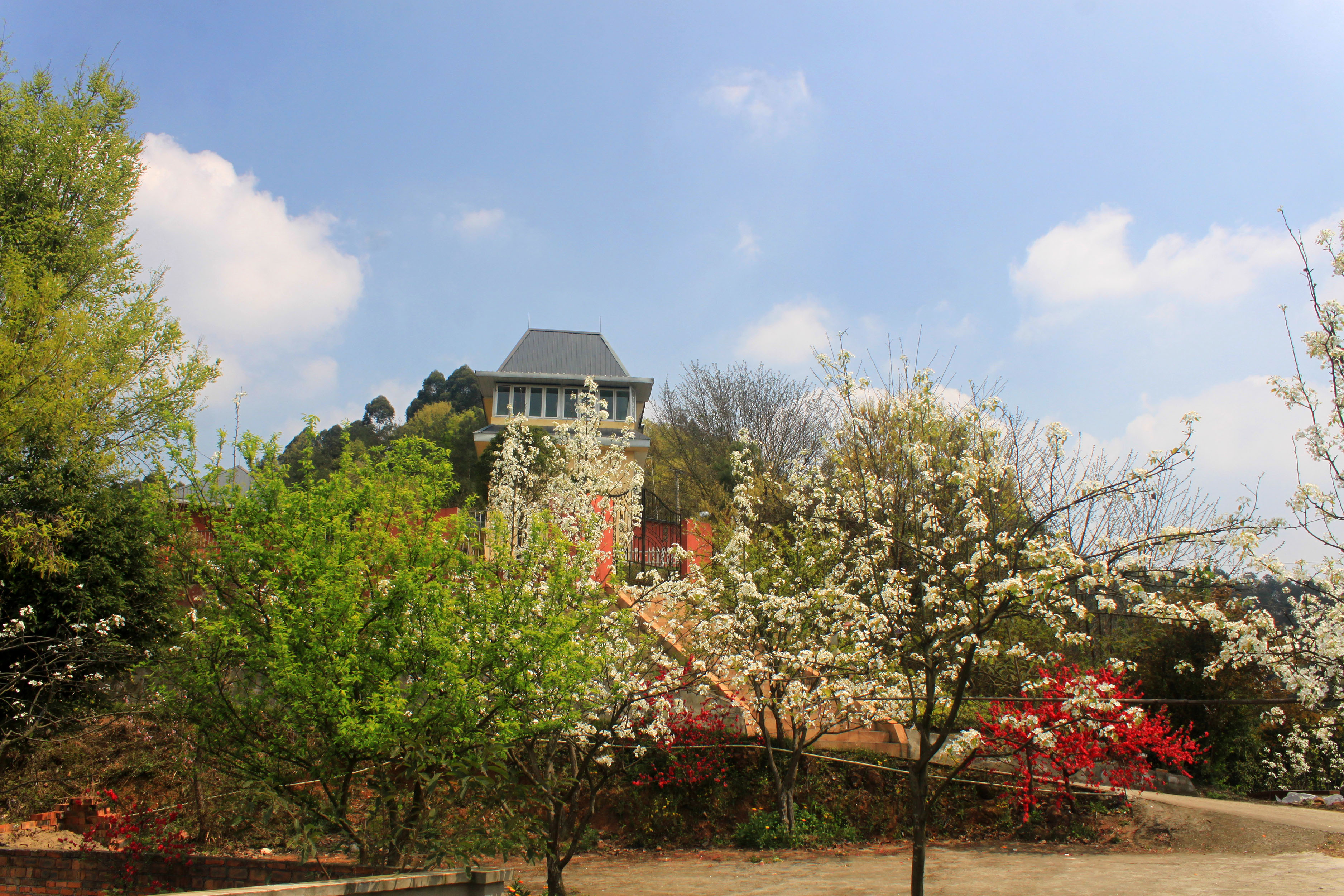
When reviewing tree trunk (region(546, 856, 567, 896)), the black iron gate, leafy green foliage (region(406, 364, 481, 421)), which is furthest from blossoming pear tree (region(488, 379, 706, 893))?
leafy green foliage (region(406, 364, 481, 421))

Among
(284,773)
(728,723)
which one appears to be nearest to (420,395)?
(728,723)

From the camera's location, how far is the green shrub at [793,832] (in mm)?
8641

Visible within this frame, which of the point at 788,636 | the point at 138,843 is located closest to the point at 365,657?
the point at 138,843

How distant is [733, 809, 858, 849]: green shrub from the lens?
28.3 feet

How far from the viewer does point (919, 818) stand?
521 cm

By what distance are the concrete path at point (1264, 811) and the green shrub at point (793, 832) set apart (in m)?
3.64

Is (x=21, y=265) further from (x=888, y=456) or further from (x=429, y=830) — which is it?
(x=888, y=456)

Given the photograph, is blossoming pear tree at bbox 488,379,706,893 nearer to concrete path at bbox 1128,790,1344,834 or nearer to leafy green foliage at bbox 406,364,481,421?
concrete path at bbox 1128,790,1344,834

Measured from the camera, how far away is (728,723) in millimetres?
9609

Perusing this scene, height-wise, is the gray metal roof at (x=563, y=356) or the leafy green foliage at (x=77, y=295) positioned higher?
the gray metal roof at (x=563, y=356)

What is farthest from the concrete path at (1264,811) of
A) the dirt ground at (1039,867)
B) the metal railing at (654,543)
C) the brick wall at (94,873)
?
the brick wall at (94,873)

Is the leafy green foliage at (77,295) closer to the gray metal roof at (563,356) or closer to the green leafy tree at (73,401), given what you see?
the green leafy tree at (73,401)

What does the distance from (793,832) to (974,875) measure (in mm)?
2090

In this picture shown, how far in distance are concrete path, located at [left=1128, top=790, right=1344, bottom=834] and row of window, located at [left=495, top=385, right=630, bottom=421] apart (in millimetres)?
20876
